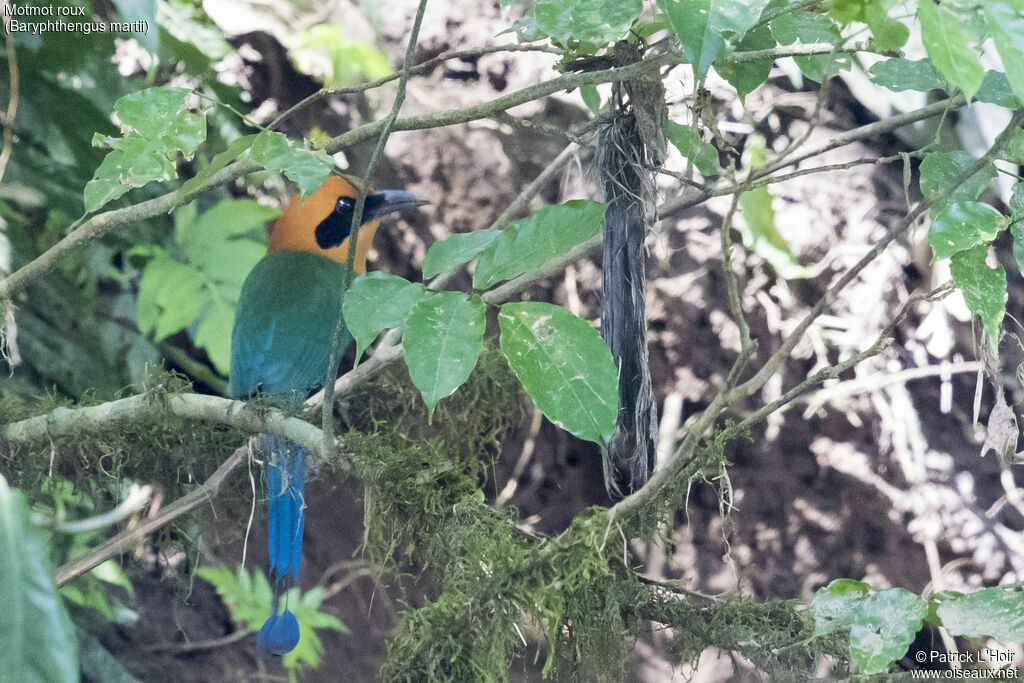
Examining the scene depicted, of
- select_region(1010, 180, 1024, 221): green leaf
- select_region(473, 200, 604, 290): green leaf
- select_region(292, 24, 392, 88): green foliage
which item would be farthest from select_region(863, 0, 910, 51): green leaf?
select_region(292, 24, 392, 88): green foliage

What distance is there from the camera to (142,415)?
4.74 ft

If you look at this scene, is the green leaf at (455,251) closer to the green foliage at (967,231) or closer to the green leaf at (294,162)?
the green leaf at (294,162)

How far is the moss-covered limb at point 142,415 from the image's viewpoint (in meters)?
1.36

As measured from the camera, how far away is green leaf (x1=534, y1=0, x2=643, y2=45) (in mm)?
818

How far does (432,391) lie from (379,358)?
0.78 metres

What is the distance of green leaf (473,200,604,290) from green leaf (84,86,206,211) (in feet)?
1.32

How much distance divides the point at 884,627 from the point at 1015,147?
58cm

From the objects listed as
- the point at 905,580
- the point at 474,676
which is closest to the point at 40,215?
the point at 474,676

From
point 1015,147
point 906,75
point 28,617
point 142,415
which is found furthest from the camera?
point 142,415

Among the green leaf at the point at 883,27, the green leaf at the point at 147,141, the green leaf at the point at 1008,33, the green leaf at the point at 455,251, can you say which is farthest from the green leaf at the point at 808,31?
the green leaf at the point at 147,141

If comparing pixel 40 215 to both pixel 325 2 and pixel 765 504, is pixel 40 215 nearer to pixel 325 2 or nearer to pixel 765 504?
pixel 325 2

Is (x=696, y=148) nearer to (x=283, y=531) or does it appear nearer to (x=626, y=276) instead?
(x=626, y=276)

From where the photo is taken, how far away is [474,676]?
119cm


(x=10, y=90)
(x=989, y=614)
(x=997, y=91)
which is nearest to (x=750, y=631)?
(x=989, y=614)
